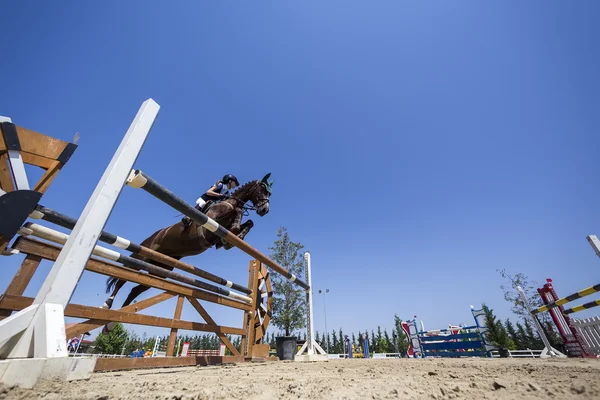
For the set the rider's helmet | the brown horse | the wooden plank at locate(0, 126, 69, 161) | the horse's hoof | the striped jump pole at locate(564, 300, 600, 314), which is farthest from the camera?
the rider's helmet

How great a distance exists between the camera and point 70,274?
989 millimetres

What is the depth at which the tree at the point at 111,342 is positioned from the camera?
2595 centimetres

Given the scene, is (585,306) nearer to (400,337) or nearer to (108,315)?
(108,315)

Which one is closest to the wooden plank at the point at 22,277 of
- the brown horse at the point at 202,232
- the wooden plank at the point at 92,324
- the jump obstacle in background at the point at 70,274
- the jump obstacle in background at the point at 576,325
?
the jump obstacle in background at the point at 70,274

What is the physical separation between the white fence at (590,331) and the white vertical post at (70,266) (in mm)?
7438

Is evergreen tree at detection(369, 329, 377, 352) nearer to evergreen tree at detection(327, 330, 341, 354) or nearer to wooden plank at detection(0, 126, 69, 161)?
evergreen tree at detection(327, 330, 341, 354)

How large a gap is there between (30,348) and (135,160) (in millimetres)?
916

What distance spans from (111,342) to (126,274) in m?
35.0

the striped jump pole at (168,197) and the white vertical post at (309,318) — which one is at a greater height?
the striped jump pole at (168,197)

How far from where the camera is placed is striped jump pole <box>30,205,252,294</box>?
76.2 inches

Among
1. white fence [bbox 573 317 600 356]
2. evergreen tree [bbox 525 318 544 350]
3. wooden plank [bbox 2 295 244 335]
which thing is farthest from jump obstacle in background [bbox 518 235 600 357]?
evergreen tree [bbox 525 318 544 350]

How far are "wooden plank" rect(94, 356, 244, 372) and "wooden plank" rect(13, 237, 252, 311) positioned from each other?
64 cm

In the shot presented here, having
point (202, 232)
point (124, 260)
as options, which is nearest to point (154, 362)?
point (124, 260)

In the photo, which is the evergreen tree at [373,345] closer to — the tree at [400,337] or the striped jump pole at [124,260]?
the tree at [400,337]
